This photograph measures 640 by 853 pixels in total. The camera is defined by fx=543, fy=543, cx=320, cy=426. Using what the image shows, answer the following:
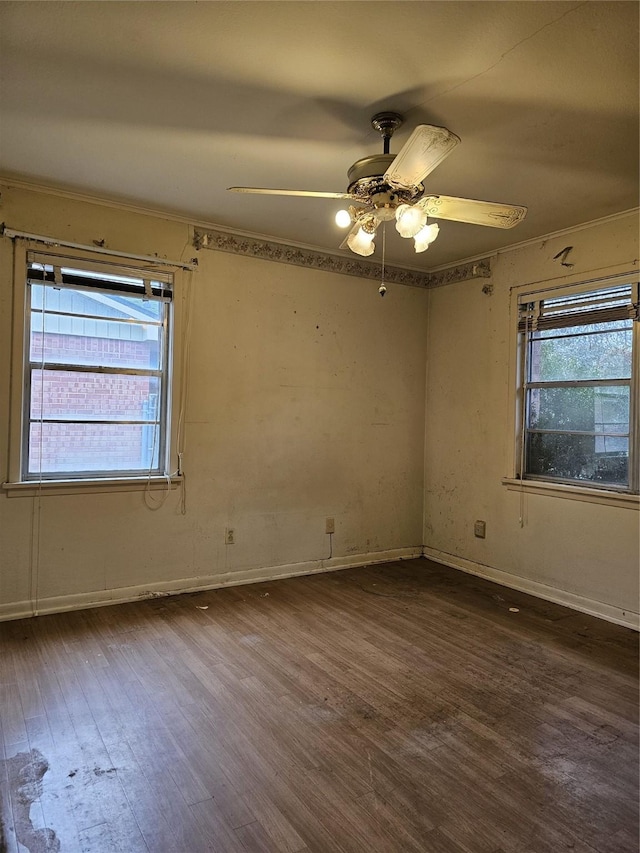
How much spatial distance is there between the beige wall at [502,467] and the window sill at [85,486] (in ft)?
7.76

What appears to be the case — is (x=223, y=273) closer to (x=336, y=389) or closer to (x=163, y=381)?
(x=163, y=381)

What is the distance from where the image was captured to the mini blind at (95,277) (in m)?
3.34

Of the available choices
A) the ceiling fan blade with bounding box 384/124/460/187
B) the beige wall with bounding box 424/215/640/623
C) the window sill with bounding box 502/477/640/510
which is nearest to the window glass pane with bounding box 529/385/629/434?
the beige wall with bounding box 424/215/640/623

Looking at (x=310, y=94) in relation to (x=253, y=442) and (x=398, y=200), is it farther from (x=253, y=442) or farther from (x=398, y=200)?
(x=253, y=442)

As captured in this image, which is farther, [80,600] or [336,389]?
[336,389]

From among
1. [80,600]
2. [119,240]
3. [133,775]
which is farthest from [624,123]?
[80,600]

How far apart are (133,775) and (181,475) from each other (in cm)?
213

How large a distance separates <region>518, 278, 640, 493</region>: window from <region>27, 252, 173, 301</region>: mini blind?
2.69 metres

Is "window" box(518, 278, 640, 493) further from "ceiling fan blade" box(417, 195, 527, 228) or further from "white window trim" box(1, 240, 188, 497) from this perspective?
"white window trim" box(1, 240, 188, 497)

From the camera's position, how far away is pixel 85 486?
348cm

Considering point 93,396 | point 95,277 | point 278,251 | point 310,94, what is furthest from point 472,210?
point 93,396

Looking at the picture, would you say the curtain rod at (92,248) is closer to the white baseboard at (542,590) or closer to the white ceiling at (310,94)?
the white ceiling at (310,94)

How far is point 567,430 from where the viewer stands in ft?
12.7

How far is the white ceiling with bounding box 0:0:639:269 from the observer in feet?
6.06
